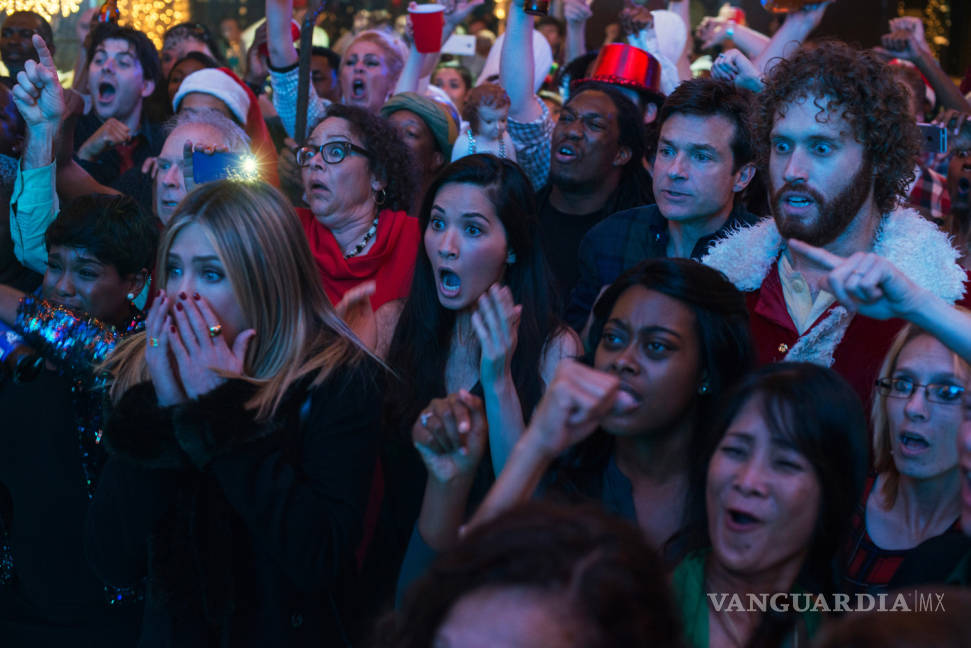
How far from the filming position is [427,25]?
198 inches

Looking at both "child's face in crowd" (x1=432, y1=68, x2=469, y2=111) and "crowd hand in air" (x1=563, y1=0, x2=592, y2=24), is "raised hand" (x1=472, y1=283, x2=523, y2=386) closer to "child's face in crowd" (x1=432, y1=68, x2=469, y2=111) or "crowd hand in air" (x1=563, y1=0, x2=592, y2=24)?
"crowd hand in air" (x1=563, y1=0, x2=592, y2=24)

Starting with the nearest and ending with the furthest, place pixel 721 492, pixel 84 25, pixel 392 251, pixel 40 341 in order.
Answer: pixel 721 492
pixel 40 341
pixel 392 251
pixel 84 25

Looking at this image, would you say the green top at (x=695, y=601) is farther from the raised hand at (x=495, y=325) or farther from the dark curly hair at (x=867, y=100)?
the dark curly hair at (x=867, y=100)

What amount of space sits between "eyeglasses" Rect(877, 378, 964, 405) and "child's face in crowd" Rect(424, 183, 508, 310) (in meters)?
1.10

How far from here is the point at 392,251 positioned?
11.7 feet

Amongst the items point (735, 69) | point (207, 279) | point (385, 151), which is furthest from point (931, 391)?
point (385, 151)

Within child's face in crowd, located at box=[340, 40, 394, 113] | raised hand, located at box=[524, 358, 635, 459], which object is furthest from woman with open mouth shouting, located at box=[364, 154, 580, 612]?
child's face in crowd, located at box=[340, 40, 394, 113]

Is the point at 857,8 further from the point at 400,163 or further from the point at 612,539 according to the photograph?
the point at 612,539

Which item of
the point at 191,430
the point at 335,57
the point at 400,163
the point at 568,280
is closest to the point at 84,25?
the point at 335,57

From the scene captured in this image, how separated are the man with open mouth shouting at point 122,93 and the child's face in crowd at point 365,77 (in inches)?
38.9

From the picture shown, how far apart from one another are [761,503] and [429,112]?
3.24 m

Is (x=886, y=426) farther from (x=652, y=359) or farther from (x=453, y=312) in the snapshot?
(x=453, y=312)

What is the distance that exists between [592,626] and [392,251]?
2.54 metres

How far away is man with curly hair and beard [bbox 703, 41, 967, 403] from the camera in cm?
254
